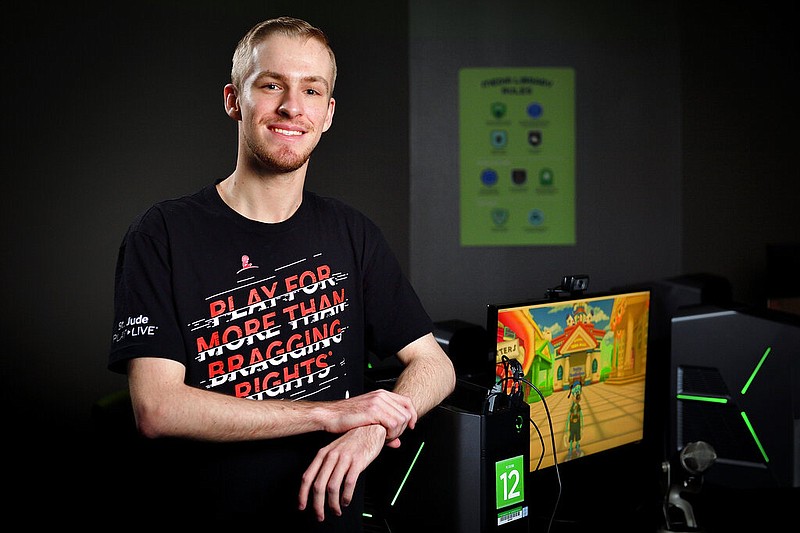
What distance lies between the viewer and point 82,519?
2.57 m

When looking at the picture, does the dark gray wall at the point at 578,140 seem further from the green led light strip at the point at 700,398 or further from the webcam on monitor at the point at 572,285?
the webcam on monitor at the point at 572,285

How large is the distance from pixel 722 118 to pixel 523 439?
207cm

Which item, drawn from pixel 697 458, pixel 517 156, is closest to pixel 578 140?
pixel 517 156

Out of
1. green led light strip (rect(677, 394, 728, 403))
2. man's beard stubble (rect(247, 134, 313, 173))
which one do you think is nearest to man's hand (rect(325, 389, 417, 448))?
man's beard stubble (rect(247, 134, 313, 173))

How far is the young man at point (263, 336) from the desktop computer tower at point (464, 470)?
0.22 ft

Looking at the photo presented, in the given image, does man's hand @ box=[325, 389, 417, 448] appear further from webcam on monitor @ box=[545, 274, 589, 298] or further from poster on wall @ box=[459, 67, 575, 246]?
poster on wall @ box=[459, 67, 575, 246]

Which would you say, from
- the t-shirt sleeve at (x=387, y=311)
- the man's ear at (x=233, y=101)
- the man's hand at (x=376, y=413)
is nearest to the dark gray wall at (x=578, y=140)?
the t-shirt sleeve at (x=387, y=311)

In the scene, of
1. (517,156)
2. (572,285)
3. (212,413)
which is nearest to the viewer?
(212,413)

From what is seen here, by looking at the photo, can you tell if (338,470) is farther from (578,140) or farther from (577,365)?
(578,140)

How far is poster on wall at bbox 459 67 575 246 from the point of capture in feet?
9.45

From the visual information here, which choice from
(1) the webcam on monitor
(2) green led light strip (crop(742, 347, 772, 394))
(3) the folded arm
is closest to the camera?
(3) the folded arm

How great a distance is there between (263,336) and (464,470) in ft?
1.44

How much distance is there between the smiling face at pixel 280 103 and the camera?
139 centimetres

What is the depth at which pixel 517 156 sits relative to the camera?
2906 mm
